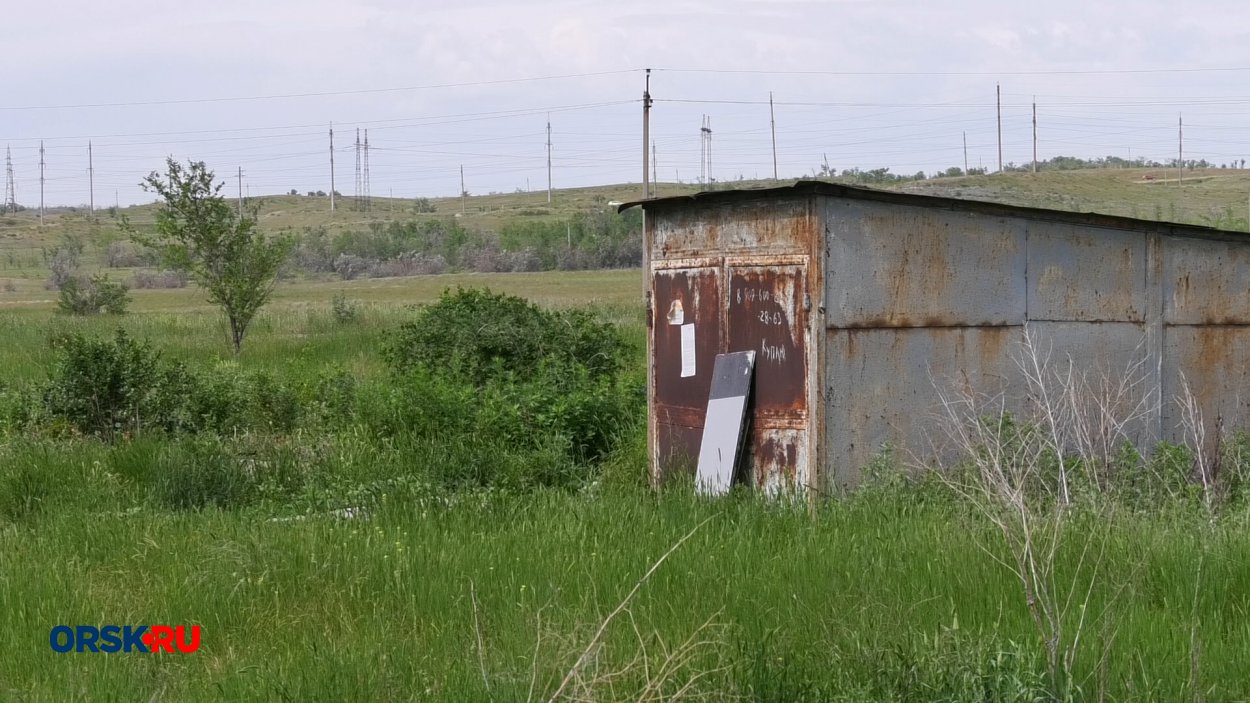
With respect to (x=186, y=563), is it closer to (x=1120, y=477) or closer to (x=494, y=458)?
(x=494, y=458)

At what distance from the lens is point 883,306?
848cm

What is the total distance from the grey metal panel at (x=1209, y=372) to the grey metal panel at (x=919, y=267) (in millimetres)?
1824

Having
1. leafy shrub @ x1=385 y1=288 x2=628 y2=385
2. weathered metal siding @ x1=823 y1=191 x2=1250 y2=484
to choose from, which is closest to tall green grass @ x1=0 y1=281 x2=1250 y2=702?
weathered metal siding @ x1=823 y1=191 x2=1250 y2=484

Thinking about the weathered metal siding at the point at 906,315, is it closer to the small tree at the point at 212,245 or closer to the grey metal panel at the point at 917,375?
the grey metal panel at the point at 917,375

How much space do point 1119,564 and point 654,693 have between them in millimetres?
2894

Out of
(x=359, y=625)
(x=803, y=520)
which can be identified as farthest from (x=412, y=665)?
(x=803, y=520)

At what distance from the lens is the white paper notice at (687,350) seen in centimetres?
948

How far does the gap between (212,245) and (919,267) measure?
1635 cm

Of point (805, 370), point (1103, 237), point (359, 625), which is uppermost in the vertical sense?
point (1103, 237)

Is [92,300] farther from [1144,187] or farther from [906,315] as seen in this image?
[1144,187]

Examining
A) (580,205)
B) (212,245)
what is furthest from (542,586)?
(580,205)

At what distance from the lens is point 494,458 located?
9812mm

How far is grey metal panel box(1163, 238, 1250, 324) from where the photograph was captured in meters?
9.88

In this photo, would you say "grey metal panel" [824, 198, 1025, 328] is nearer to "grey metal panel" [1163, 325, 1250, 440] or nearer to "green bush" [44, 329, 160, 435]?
"grey metal panel" [1163, 325, 1250, 440]
